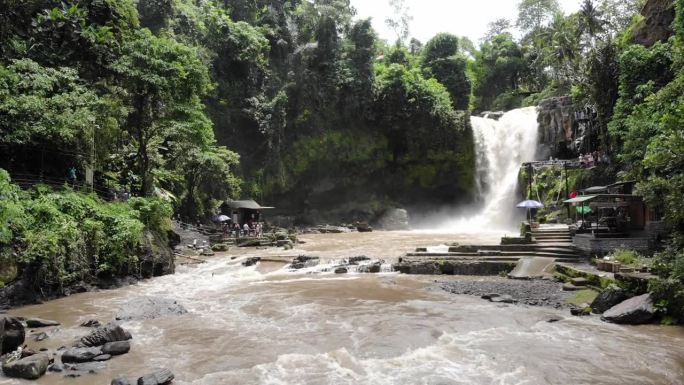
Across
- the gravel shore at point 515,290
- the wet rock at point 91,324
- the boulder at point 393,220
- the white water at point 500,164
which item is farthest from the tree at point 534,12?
the wet rock at point 91,324

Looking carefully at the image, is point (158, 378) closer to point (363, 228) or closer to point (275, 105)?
point (363, 228)

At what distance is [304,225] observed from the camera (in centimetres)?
4216

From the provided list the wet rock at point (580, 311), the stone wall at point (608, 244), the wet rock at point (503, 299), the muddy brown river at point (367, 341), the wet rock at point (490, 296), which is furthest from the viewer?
the stone wall at point (608, 244)

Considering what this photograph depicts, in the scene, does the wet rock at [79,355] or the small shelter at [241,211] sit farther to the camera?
the small shelter at [241,211]

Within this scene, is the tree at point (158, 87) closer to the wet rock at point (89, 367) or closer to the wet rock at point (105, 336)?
the wet rock at point (105, 336)

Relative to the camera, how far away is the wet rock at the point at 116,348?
332 inches

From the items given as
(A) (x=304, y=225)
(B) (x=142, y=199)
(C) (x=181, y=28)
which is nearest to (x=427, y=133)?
(A) (x=304, y=225)

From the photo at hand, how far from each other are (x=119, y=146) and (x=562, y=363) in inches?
905

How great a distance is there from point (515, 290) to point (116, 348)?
36.0 feet

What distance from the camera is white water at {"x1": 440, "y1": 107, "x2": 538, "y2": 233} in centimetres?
3506

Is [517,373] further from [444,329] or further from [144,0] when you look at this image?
[144,0]

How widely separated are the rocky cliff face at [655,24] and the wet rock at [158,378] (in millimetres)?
27651

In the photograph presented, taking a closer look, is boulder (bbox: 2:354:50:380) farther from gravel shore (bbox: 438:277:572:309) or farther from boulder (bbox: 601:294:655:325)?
boulder (bbox: 601:294:655:325)

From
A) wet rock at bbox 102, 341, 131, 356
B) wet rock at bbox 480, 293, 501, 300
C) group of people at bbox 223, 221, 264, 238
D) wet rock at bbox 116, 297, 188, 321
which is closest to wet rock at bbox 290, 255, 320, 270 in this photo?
wet rock at bbox 116, 297, 188, 321
